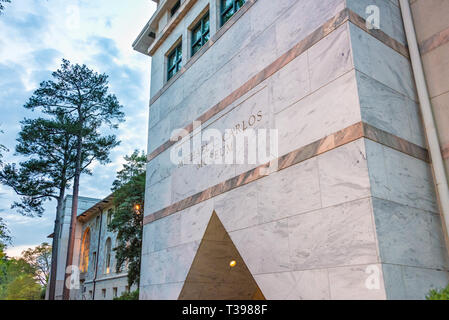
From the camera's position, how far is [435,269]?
5410 millimetres

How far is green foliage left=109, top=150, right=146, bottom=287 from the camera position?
65.1 ft

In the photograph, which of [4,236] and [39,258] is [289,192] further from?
[39,258]

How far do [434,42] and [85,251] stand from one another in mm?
40784

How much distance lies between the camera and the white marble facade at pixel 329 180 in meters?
5.18

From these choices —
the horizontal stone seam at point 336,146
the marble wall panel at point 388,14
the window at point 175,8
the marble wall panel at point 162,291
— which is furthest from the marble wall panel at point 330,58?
the window at point 175,8

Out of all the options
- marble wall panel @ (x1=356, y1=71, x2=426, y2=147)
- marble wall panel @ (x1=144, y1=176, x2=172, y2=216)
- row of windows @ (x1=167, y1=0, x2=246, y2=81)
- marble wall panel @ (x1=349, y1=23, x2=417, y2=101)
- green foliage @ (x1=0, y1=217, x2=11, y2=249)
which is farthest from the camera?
green foliage @ (x1=0, y1=217, x2=11, y2=249)

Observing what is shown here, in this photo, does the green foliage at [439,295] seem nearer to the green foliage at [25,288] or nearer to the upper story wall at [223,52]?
the upper story wall at [223,52]

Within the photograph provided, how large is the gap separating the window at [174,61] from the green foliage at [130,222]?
9.69 meters

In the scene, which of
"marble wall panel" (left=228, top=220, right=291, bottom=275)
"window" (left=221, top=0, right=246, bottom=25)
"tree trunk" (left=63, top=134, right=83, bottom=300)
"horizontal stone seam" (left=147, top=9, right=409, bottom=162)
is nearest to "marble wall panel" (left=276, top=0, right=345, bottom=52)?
"horizontal stone seam" (left=147, top=9, right=409, bottom=162)

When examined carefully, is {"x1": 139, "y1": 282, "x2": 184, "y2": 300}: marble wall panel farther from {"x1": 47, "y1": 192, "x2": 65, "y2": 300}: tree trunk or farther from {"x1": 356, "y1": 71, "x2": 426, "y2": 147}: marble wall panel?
{"x1": 47, "y1": 192, "x2": 65, "y2": 300}: tree trunk

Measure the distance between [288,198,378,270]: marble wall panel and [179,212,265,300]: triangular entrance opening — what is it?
2969 millimetres

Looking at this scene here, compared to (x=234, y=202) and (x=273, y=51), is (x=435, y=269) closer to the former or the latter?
(x=234, y=202)

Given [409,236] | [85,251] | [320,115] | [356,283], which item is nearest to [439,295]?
[409,236]

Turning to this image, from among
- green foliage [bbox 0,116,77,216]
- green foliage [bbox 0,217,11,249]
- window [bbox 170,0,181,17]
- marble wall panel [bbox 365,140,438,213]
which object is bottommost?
marble wall panel [bbox 365,140,438,213]
